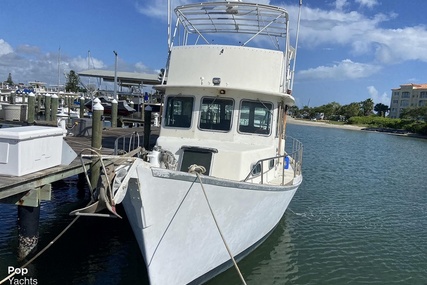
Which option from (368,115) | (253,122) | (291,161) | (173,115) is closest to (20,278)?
(173,115)

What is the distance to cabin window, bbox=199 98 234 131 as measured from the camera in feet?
28.7

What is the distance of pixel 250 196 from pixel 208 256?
1348 mm

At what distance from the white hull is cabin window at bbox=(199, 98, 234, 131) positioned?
6.97 ft

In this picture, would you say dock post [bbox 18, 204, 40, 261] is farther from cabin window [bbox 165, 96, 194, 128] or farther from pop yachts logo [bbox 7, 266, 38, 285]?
cabin window [bbox 165, 96, 194, 128]

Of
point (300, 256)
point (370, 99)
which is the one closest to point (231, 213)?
point (300, 256)

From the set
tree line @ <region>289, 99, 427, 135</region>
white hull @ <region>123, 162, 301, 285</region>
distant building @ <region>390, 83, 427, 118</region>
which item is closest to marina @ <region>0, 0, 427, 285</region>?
white hull @ <region>123, 162, 301, 285</region>

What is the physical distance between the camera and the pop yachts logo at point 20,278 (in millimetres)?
7523

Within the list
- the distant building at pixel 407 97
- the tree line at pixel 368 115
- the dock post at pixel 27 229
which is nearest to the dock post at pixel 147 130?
the dock post at pixel 27 229

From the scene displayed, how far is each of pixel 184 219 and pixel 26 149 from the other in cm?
372

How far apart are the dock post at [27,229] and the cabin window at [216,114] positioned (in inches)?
165

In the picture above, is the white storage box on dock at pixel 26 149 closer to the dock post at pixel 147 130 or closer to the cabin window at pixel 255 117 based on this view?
the dock post at pixel 147 130

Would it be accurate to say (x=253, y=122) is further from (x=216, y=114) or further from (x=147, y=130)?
(x=147, y=130)

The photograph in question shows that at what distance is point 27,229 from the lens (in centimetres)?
820

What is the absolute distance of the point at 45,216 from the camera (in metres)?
11.3
